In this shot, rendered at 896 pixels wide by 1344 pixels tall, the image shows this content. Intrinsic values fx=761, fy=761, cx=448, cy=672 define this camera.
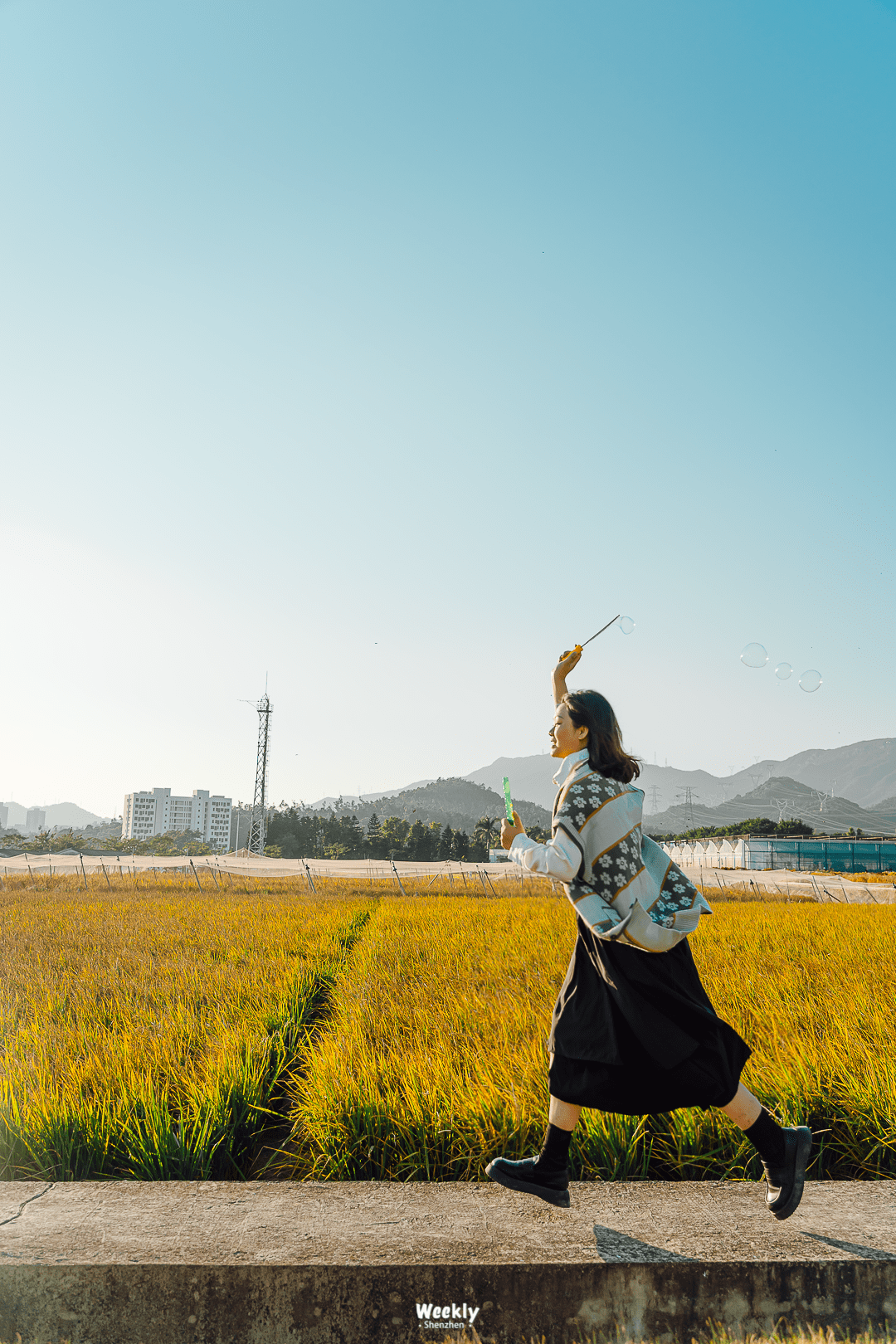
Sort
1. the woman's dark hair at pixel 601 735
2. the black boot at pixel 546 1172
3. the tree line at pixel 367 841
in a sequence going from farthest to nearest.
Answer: the tree line at pixel 367 841 < the woman's dark hair at pixel 601 735 < the black boot at pixel 546 1172

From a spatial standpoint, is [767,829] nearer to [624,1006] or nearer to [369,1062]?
[369,1062]

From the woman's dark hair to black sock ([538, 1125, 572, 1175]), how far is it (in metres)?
1.03

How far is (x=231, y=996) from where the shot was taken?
5.07m

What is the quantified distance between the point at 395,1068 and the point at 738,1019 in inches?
A: 76.1

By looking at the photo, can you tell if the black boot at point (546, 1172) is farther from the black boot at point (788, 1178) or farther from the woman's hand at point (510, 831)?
the woman's hand at point (510, 831)

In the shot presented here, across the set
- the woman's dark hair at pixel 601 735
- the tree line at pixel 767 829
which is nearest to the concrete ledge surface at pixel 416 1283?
the woman's dark hair at pixel 601 735

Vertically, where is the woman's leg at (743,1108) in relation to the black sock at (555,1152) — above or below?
above

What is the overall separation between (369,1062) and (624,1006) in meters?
1.57

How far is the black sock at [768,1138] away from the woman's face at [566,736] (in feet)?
3.78

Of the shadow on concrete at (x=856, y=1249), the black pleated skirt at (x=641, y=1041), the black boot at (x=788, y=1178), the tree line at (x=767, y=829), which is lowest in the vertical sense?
the tree line at (x=767, y=829)

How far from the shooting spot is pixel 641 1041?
2.13 meters

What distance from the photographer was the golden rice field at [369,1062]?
2635mm

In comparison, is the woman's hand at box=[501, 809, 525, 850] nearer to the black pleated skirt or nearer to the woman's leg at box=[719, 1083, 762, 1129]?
the black pleated skirt

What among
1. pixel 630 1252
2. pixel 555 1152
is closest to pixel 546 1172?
pixel 555 1152
